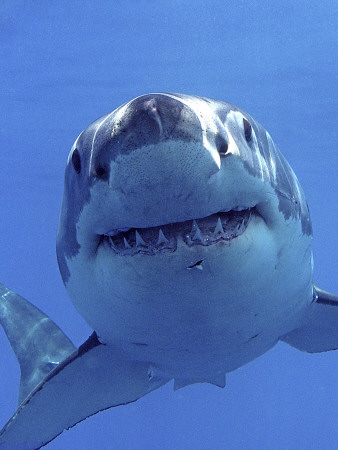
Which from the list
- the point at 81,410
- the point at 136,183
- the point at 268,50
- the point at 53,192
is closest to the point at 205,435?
the point at 53,192

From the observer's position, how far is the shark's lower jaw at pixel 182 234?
235cm

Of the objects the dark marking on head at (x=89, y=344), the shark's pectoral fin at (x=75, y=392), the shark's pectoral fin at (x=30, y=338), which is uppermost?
the dark marking on head at (x=89, y=344)

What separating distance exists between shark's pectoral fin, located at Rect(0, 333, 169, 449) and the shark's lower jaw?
2232 mm

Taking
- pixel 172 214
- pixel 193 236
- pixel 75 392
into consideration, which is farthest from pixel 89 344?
pixel 172 214

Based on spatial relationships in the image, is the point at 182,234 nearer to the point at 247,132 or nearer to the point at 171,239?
the point at 171,239

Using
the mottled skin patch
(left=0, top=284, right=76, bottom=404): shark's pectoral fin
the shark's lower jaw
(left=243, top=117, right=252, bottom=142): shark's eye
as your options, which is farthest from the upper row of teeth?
(left=0, top=284, right=76, bottom=404): shark's pectoral fin

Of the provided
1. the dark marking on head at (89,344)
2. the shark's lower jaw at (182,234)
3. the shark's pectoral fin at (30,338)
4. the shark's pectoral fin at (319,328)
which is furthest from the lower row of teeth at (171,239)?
the shark's pectoral fin at (30,338)

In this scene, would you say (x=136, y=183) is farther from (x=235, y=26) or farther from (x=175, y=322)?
(x=235, y=26)

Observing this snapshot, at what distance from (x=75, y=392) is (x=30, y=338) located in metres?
2.58

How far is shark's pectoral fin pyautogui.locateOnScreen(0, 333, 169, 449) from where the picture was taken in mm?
4566

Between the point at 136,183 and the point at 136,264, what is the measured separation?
2.00 feet

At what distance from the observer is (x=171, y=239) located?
2381 mm

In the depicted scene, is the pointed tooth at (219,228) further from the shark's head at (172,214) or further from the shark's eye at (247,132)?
the shark's eye at (247,132)

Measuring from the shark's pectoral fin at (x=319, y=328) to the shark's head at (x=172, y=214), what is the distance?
1.56 m
